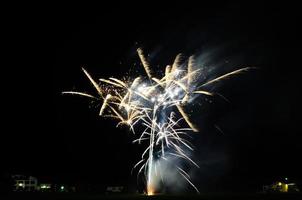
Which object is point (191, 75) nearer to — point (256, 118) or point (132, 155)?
point (132, 155)

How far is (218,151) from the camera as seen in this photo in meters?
58.4

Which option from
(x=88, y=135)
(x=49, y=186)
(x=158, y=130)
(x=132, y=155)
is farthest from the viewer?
(x=88, y=135)

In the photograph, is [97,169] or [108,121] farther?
[108,121]

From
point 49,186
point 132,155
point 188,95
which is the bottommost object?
point 49,186

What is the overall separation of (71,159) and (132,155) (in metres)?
8.41

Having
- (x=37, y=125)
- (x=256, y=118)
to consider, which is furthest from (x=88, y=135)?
(x=256, y=118)

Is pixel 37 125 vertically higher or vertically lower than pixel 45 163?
higher

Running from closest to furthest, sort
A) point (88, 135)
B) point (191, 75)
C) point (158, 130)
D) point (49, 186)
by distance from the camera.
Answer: point (191, 75), point (158, 130), point (49, 186), point (88, 135)

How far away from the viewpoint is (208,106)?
5716cm

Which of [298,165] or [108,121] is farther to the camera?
[108,121]

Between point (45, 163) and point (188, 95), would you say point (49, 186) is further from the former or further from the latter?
point (188, 95)

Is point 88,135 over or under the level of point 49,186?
over

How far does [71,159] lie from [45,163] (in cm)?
Answer: 354

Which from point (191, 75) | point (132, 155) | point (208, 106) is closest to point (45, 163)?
point (132, 155)
